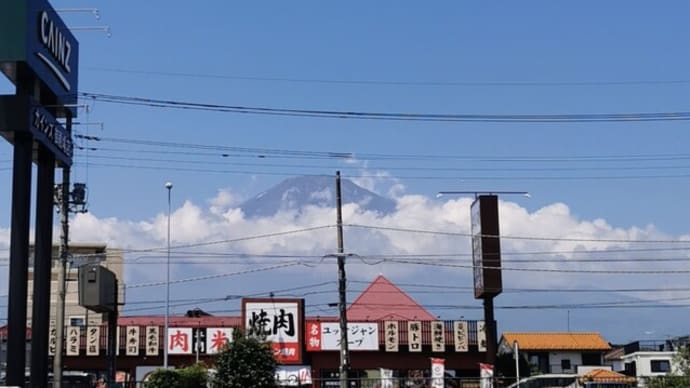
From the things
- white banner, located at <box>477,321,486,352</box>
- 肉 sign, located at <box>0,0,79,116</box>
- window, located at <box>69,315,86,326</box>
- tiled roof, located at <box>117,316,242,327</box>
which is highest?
肉 sign, located at <box>0,0,79,116</box>

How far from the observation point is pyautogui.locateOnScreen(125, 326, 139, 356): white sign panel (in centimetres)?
6375

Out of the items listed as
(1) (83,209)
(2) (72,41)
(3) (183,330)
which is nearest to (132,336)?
(3) (183,330)

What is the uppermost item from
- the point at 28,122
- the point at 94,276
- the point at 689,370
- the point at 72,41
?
the point at 72,41

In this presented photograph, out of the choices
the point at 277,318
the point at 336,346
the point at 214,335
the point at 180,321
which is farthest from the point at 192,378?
the point at 180,321

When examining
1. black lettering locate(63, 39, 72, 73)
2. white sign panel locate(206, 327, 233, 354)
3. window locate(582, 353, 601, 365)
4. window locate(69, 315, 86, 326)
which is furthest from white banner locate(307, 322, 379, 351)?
black lettering locate(63, 39, 72, 73)

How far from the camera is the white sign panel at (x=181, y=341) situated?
205ft

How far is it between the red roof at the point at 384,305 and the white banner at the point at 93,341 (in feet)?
61.1

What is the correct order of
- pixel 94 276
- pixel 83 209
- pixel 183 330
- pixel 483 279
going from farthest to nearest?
pixel 183 330, pixel 483 279, pixel 83 209, pixel 94 276

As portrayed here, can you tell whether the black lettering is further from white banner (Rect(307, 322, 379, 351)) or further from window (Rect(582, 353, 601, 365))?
window (Rect(582, 353, 601, 365))

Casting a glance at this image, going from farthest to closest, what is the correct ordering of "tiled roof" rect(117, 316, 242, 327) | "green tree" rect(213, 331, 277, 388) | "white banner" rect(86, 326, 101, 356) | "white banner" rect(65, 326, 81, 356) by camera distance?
1. "tiled roof" rect(117, 316, 242, 327)
2. "white banner" rect(86, 326, 101, 356)
3. "white banner" rect(65, 326, 81, 356)
4. "green tree" rect(213, 331, 277, 388)

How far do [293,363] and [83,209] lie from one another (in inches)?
758

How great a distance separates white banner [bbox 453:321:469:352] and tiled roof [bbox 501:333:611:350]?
18331mm

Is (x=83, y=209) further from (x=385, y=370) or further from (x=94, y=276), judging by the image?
(x=385, y=370)

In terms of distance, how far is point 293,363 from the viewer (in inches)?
2303
